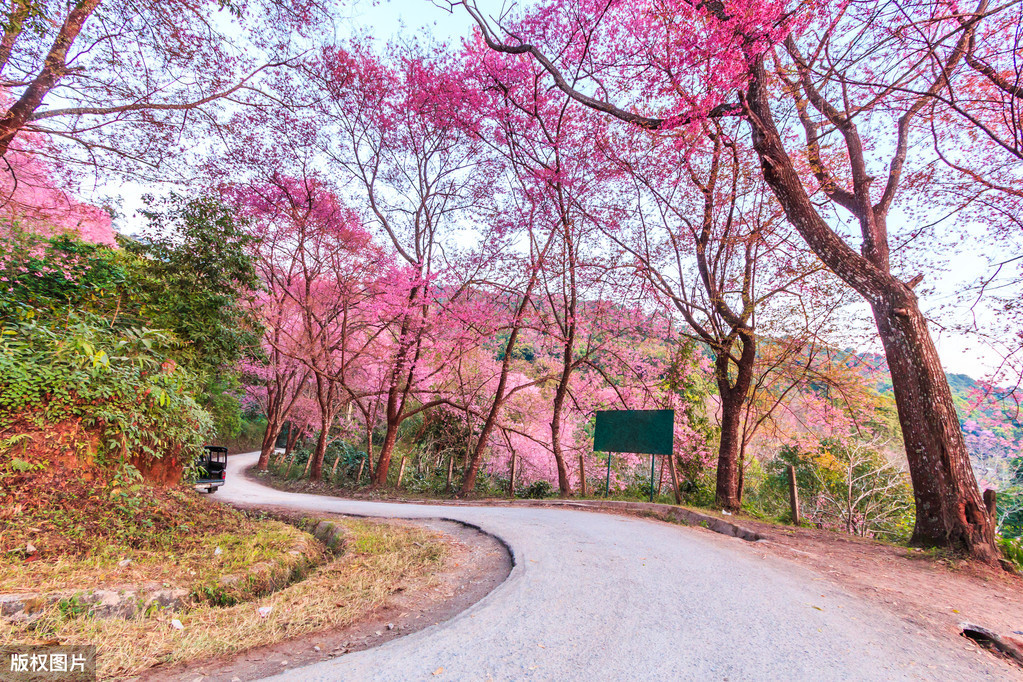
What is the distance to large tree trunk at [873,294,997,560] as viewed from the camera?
458 cm

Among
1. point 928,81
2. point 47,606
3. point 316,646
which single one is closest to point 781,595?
point 316,646

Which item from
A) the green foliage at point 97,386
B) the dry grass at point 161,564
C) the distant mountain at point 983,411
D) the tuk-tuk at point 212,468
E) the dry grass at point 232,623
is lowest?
the tuk-tuk at point 212,468

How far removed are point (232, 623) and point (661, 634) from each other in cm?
224

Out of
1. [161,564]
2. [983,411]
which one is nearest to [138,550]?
[161,564]

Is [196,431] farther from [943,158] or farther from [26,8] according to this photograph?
[943,158]

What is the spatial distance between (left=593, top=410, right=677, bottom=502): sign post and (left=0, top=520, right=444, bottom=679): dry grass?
5826 mm

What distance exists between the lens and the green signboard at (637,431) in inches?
324

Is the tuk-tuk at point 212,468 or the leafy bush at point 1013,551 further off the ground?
the leafy bush at point 1013,551

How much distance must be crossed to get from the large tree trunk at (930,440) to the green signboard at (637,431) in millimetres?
3483

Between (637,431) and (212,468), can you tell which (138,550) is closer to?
(637,431)

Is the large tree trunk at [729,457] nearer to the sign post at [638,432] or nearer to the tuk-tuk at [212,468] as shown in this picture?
the sign post at [638,432]

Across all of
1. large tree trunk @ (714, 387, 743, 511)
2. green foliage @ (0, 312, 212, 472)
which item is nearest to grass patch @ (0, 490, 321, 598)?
green foliage @ (0, 312, 212, 472)

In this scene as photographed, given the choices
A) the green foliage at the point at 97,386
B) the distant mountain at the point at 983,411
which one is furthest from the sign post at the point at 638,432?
the green foliage at the point at 97,386

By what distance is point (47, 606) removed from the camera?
95.7 inches
